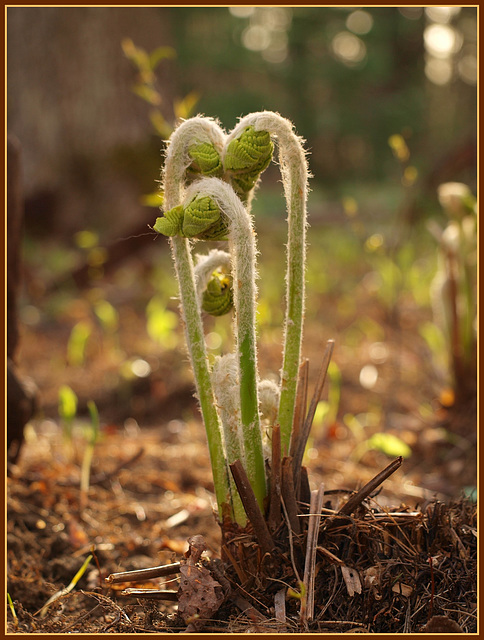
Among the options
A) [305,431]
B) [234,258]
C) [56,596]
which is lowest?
[56,596]

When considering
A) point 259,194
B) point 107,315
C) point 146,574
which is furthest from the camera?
point 259,194

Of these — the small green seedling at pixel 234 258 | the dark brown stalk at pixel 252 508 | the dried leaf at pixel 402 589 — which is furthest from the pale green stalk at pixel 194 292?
the dried leaf at pixel 402 589

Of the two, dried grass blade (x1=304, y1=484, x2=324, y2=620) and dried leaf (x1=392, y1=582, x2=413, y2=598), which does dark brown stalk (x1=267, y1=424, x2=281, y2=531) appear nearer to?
dried grass blade (x1=304, y1=484, x2=324, y2=620)

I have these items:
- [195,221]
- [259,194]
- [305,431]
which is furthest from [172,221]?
[259,194]

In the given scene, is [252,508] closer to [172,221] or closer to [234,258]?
[234,258]

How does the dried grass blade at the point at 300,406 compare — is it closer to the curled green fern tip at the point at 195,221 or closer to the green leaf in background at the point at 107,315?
the curled green fern tip at the point at 195,221

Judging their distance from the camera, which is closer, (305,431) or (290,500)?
(290,500)
